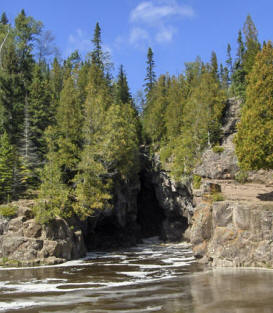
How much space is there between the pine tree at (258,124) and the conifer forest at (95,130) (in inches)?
3.7

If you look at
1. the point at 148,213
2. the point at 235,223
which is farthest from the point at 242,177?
the point at 148,213

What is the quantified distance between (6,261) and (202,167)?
26.7 meters

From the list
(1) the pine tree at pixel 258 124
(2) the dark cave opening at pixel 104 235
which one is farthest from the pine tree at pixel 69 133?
(1) the pine tree at pixel 258 124

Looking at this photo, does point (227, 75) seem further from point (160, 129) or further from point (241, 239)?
point (241, 239)

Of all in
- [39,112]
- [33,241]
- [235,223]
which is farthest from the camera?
[39,112]

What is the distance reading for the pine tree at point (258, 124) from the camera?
32562 millimetres

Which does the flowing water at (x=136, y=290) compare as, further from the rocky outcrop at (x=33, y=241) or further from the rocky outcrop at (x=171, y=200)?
the rocky outcrop at (x=171, y=200)

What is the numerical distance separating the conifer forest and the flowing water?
11331 mm

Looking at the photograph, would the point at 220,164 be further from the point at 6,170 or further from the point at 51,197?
the point at 6,170

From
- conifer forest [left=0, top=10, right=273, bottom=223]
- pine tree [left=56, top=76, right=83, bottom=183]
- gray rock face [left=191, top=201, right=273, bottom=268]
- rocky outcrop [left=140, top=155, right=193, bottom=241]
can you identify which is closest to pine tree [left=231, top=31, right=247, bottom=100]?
conifer forest [left=0, top=10, right=273, bottom=223]

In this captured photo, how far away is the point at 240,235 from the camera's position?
28500 mm

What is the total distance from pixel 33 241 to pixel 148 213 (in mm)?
37787

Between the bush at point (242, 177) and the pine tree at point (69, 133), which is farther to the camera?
the pine tree at point (69, 133)

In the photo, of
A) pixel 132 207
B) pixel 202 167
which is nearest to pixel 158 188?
pixel 132 207
